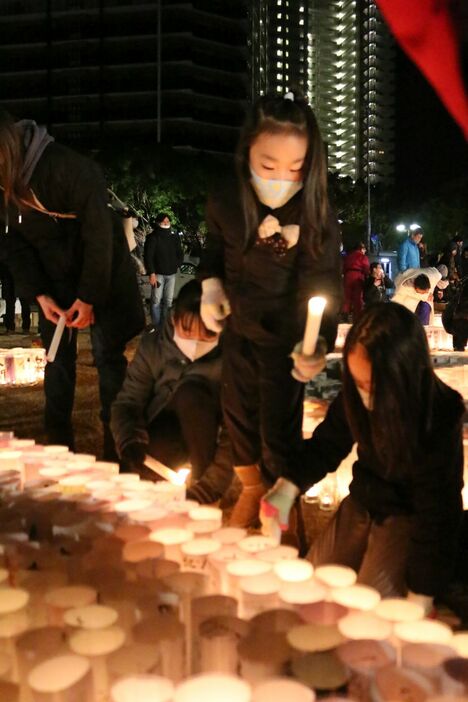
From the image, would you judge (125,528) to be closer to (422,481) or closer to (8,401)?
(422,481)

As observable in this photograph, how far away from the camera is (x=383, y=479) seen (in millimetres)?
1945

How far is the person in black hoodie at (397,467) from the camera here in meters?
1.75

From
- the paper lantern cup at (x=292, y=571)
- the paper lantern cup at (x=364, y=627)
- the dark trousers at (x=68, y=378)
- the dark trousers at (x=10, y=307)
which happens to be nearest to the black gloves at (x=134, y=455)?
the dark trousers at (x=68, y=378)

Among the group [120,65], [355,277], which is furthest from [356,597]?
[120,65]

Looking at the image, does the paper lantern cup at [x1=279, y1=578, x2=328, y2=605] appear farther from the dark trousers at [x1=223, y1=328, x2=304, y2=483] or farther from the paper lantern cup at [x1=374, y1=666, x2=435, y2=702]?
the dark trousers at [x1=223, y1=328, x2=304, y2=483]

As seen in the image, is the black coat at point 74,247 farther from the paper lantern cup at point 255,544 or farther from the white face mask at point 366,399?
the paper lantern cup at point 255,544

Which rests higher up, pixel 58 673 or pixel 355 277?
pixel 355 277

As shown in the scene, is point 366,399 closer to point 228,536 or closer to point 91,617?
point 228,536

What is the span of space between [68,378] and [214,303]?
2.95ft

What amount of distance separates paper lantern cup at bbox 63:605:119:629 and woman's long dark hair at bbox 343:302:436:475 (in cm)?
83

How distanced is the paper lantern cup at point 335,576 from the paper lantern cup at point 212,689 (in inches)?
14.7

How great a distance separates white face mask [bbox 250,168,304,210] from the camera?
220 cm

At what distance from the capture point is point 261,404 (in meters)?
2.33

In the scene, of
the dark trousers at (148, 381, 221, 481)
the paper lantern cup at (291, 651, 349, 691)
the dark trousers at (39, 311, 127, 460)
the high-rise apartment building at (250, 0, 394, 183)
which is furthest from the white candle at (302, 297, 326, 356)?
the high-rise apartment building at (250, 0, 394, 183)
